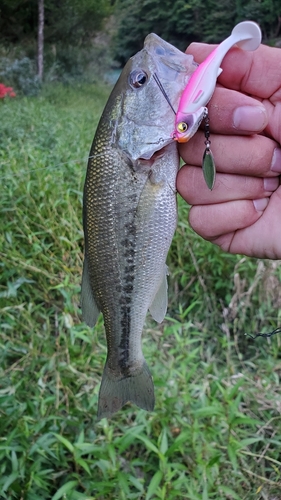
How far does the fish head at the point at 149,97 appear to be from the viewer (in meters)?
0.98

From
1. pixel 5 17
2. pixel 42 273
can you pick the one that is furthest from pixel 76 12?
pixel 42 273

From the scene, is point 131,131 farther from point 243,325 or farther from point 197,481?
point 243,325

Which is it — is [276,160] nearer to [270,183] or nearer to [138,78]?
[270,183]

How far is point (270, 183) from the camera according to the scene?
1117 millimetres

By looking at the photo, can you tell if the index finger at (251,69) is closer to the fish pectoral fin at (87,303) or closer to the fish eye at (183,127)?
the fish eye at (183,127)

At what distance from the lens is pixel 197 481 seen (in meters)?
1.58

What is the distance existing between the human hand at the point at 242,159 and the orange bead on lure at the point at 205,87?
0.08 meters

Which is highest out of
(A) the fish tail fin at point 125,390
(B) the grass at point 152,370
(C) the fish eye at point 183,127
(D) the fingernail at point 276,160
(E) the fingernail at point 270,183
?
(C) the fish eye at point 183,127

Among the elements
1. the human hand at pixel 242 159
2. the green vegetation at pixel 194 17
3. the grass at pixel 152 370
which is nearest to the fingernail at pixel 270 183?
the human hand at pixel 242 159

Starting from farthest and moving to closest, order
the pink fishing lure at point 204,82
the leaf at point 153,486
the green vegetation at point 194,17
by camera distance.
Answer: the green vegetation at point 194,17, the leaf at point 153,486, the pink fishing lure at point 204,82

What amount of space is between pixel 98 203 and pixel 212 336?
1749 millimetres

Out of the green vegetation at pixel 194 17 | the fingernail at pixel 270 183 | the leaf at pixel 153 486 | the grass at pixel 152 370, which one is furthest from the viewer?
the green vegetation at pixel 194 17

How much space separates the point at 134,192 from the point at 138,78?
0.28 metres

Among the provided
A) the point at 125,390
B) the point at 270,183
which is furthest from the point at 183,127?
the point at 125,390
